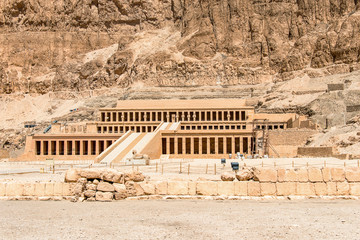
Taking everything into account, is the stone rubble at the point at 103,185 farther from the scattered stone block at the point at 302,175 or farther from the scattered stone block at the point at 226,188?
the scattered stone block at the point at 302,175

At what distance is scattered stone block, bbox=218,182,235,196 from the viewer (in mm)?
19812

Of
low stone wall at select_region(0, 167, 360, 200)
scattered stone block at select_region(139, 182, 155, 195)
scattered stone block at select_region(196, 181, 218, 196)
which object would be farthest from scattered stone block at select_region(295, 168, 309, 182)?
scattered stone block at select_region(139, 182, 155, 195)

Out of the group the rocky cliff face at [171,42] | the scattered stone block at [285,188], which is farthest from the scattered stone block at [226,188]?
the rocky cliff face at [171,42]

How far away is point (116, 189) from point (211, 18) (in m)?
104

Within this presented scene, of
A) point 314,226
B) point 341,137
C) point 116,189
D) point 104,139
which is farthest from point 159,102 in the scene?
point 314,226

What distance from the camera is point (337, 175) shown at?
64.2ft

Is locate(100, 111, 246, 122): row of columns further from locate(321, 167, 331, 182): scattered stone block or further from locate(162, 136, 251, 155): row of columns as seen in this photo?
locate(321, 167, 331, 182): scattered stone block

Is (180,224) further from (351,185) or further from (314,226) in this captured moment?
(351,185)

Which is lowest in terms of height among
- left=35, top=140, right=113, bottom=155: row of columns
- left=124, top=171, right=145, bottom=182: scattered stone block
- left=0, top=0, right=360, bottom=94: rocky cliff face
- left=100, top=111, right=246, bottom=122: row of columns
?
left=35, top=140, right=113, bottom=155: row of columns

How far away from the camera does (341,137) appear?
1759 inches

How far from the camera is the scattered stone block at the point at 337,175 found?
64.2 ft

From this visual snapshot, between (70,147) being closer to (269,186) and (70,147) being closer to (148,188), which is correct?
(148,188)

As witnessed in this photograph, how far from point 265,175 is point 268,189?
0.64 m

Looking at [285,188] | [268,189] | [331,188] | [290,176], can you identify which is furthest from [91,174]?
[331,188]
